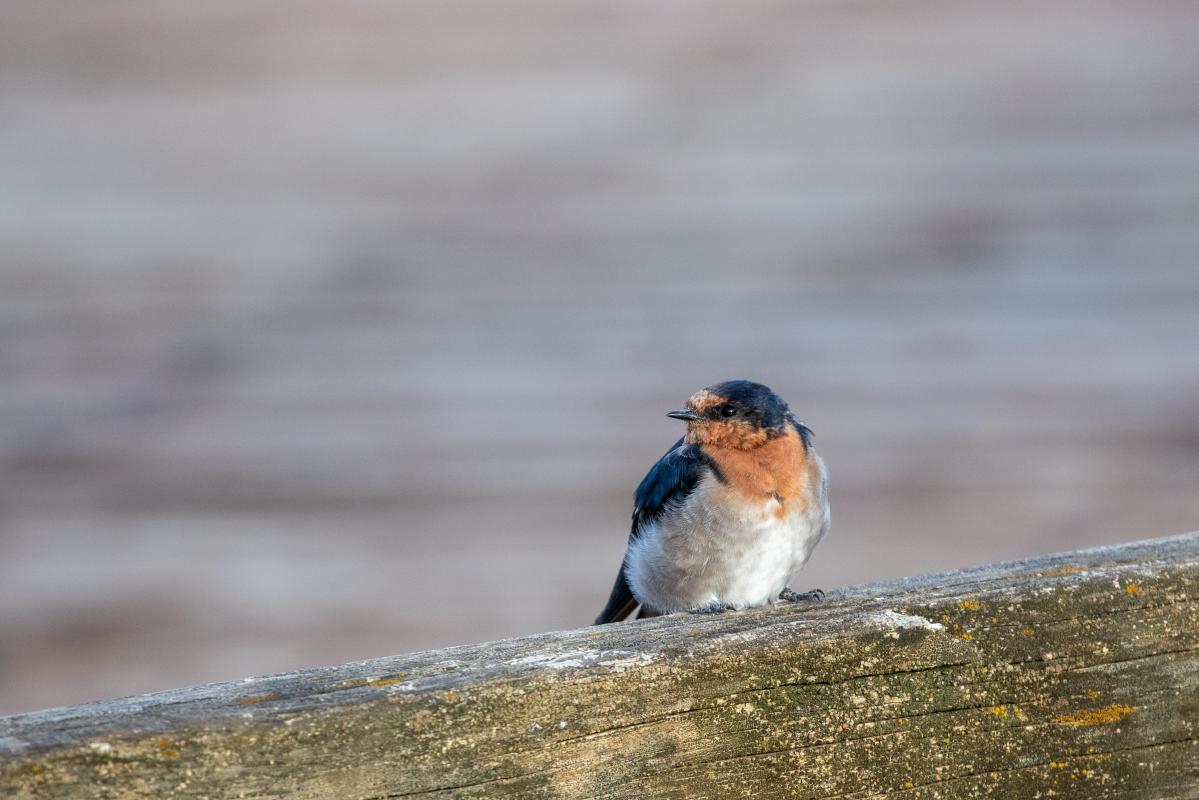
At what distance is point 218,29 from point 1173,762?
4873 millimetres

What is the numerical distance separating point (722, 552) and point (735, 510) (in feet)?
0.36

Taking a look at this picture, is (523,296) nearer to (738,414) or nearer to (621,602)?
(621,602)

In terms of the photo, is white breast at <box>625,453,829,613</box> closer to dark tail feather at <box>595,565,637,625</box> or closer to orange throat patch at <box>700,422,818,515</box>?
orange throat patch at <box>700,422,818,515</box>

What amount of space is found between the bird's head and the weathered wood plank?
6.32ft

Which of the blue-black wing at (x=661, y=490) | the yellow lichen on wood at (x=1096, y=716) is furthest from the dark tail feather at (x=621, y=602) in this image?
the yellow lichen on wood at (x=1096, y=716)

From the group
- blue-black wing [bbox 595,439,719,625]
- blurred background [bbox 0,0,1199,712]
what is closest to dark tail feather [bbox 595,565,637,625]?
blue-black wing [bbox 595,439,719,625]

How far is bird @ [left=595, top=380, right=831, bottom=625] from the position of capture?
3439 millimetres

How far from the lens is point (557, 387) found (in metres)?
5.52

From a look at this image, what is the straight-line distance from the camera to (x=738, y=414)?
3.49 meters

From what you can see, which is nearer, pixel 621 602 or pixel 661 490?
pixel 661 490

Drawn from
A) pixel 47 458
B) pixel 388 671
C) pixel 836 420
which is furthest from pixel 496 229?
pixel 388 671

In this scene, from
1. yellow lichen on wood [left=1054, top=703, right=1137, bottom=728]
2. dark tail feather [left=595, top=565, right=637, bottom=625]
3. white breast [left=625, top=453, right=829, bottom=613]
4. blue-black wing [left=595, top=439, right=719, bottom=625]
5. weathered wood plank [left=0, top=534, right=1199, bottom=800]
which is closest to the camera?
weathered wood plank [left=0, top=534, right=1199, bottom=800]

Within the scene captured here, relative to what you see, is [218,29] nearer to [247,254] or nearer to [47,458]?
[247,254]

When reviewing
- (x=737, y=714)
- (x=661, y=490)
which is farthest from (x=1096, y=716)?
(x=661, y=490)
